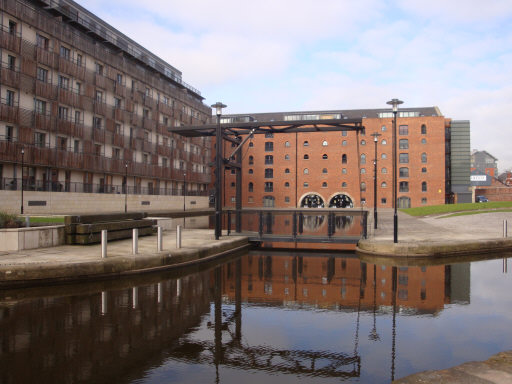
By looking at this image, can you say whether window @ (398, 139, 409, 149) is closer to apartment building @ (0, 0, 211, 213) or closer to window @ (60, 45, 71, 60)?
apartment building @ (0, 0, 211, 213)

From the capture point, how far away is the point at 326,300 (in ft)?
31.7

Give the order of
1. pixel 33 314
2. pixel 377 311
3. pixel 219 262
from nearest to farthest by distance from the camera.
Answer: pixel 33 314
pixel 377 311
pixel 219 262

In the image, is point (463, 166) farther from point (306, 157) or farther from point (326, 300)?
point (326, 300)

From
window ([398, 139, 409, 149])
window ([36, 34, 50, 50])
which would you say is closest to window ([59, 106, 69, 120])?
window ([36, 34, 50, 50])

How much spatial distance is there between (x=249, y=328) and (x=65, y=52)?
3608cm

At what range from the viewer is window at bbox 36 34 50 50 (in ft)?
107

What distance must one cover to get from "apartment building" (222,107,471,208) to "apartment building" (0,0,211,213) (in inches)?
633

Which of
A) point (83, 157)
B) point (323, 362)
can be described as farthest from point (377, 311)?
point (83, 157)

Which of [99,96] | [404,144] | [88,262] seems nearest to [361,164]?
[404,144]

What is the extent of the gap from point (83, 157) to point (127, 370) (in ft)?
115

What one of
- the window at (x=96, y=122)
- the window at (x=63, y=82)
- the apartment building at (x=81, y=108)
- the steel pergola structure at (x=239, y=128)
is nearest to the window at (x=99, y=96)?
the apartment building at (x=81, y=108)

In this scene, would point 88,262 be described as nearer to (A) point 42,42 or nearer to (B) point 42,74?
(B) point 42,74

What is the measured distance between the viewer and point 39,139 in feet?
107

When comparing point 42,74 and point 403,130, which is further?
point 403,130
